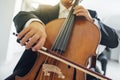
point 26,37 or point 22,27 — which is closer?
point 26,37

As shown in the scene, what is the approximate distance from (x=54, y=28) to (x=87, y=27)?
0.14m

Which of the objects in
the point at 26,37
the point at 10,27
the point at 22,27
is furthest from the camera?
the point at 10,27

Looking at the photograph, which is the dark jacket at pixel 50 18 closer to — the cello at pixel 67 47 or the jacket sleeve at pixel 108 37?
the jacket sleeve at pixel 108 37

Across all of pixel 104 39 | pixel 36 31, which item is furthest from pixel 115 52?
pixel 36 31

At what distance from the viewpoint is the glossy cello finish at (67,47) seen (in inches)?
26.8

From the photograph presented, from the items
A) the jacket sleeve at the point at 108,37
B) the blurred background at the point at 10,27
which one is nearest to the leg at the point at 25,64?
the jacket sleeve at the point at 108,37

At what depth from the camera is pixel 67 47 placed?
75 centimetres

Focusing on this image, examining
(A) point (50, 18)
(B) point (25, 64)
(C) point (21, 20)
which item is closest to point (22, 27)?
(C) point (21, 20)

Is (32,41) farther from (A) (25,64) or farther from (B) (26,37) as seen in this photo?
(A) (25,64)

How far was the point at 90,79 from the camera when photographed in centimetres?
82

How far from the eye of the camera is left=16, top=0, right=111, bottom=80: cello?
26.8 inches

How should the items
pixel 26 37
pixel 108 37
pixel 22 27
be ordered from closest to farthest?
1. pixel 26 37
2. pixel 22 27
3. pixel 108 37

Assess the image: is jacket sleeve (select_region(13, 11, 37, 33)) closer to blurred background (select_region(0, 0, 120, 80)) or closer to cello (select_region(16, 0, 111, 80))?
cello (select_region(16, 0, 111, 80))

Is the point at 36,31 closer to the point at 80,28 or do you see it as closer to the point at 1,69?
the point at 80,28
